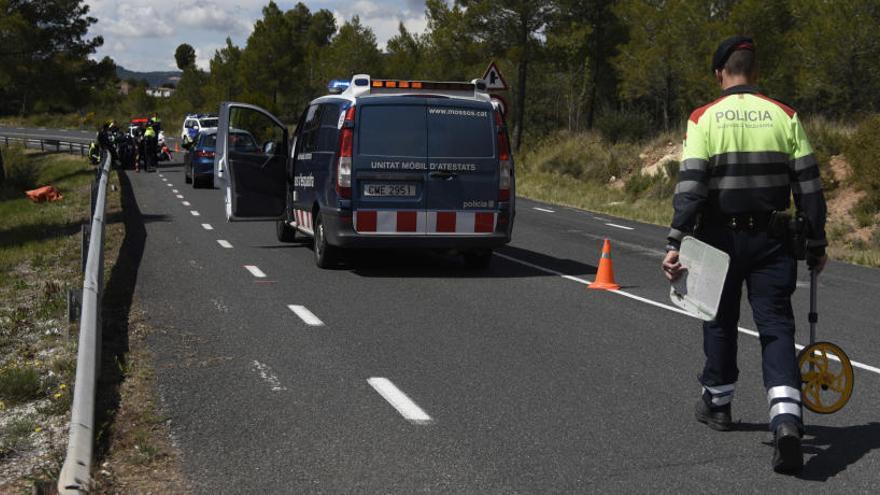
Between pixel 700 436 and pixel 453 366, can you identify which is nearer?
pixel 700 436

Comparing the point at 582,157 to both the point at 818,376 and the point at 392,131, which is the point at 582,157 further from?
the point at 818,376

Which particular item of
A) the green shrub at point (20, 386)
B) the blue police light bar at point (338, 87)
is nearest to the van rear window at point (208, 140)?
the blue police light bar at point (338, 87)

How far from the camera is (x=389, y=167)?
12336 mm

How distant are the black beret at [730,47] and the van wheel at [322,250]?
780 cm

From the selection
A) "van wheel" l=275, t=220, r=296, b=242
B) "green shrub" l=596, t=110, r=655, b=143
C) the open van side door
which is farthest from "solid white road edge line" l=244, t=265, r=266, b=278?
"green shrub" l=596, t=110, r=655, b=143

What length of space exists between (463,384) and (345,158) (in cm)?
563

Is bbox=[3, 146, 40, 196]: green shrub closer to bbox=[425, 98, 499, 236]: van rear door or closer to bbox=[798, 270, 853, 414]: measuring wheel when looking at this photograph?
bbox=[425, 98, 499, 236]: van rear door

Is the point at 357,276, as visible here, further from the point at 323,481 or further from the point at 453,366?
the point at 323,481

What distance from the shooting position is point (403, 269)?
13.3 meters

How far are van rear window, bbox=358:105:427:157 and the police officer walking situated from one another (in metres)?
7.05

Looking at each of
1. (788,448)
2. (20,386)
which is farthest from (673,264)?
(20,386)

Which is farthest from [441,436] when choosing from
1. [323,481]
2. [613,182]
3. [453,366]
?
[613,182]

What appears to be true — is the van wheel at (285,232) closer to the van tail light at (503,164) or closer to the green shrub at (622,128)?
the van tail light at (503,164)

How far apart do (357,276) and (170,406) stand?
6.20 meters
